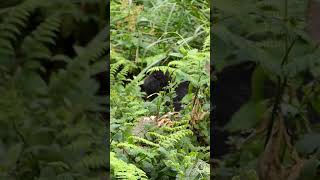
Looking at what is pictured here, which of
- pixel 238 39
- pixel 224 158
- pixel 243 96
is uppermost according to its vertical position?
pixel 238 39

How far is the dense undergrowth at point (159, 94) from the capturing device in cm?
150

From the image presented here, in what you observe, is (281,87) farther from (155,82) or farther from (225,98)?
(155,82)

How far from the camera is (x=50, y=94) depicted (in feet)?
3.36

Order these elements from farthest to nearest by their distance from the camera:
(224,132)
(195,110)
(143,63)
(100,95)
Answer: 1. (143,63)
2. (195,110)
3. (224,132)
4. (100,95)

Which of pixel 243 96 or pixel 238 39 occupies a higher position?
pixel 238 39

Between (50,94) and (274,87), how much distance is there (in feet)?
1.33

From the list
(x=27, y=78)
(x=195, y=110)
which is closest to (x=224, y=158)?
(x=27, y=78)

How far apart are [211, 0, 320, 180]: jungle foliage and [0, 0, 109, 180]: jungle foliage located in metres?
0.23

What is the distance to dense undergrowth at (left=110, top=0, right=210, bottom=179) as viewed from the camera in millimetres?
1504

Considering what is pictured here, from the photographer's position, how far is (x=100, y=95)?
95cm

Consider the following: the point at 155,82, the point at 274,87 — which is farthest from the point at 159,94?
the point at 274,87

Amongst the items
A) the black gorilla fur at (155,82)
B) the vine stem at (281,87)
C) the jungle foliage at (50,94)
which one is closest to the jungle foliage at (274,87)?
the vine stem at (281,87)

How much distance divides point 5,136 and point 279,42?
52 centimetres

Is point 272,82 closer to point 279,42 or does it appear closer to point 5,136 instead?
point 279,42
